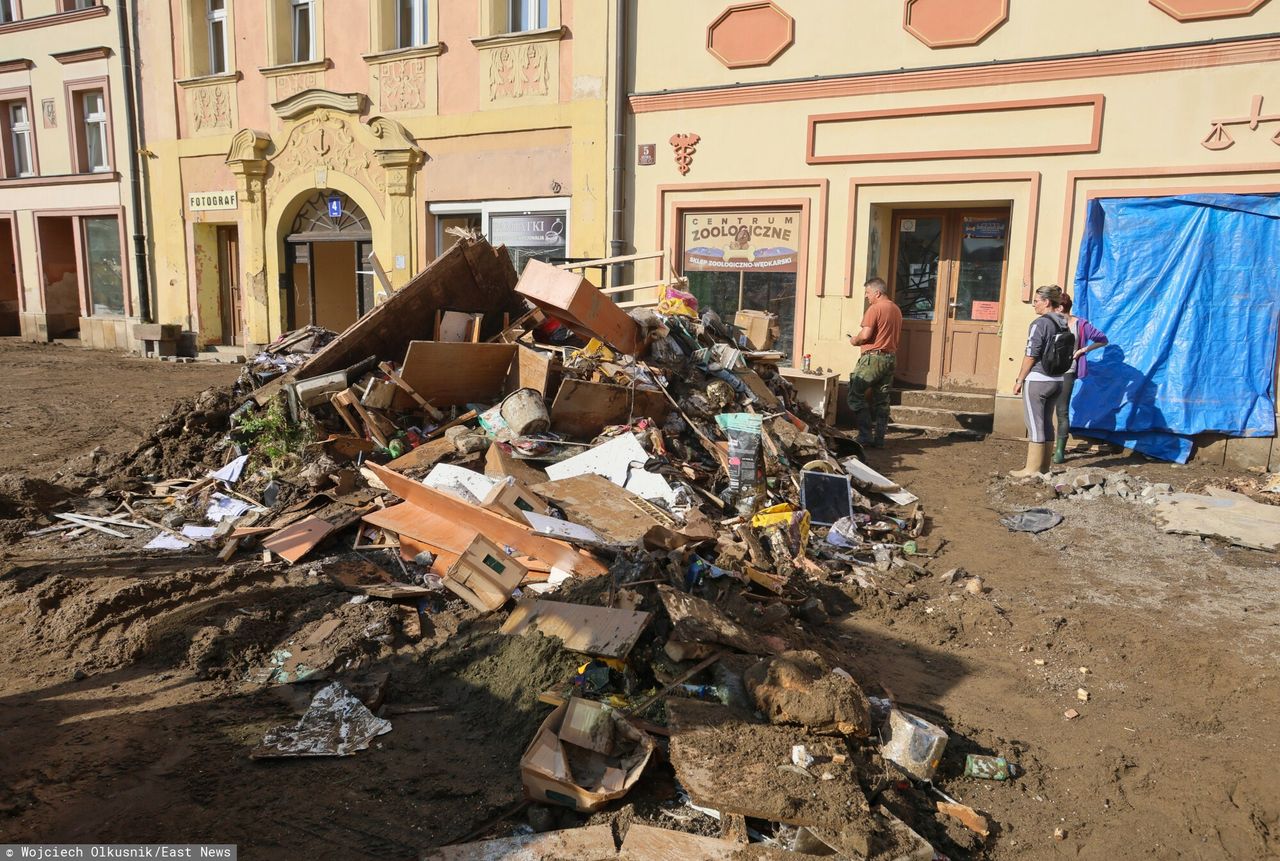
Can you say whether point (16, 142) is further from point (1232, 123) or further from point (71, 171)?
point (1232, 123)

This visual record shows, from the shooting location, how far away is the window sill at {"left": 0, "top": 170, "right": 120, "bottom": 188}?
17.4 metres

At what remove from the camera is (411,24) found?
1368 cm

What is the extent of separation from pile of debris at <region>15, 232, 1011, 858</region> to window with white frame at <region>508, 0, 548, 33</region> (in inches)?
225

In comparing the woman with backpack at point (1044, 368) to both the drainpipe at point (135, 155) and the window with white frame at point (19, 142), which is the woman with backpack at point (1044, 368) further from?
the window with white frame at point (19, 142)

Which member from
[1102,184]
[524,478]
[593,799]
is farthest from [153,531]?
[1102,184]

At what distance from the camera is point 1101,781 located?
3584mm

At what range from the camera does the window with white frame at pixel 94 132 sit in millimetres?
17625

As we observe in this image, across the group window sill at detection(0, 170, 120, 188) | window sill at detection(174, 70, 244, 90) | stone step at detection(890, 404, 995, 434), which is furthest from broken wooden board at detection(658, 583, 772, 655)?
window sill at detection(0, 170, 120, 188)

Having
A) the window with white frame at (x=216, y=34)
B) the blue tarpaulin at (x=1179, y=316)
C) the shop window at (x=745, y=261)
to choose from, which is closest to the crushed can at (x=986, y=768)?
the blue tarpaulin at (x=1179, y=316)

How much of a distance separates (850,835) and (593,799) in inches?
36.6

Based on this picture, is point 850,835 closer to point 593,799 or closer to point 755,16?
point 593,799

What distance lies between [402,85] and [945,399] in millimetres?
9754

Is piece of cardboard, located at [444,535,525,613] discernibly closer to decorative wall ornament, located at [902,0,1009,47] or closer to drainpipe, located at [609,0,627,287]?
drainpipe, located at [609,0,627,287]

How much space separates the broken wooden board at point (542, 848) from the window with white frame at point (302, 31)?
15.0 metres
